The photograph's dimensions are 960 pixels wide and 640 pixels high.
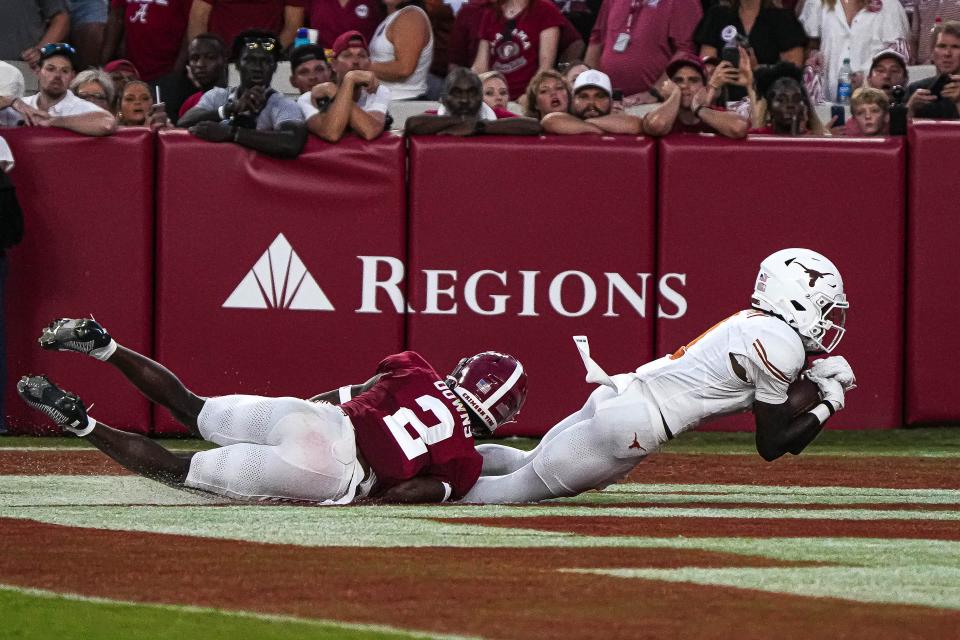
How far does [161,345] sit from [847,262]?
4.10 metres

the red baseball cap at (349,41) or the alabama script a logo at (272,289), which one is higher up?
the red baseball cap at (349,41)

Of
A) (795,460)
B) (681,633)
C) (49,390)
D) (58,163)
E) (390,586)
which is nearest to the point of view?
(681,633)

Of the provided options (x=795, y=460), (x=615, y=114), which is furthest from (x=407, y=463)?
(x=615, y=114)

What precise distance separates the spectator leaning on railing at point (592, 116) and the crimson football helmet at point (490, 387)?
3616mm

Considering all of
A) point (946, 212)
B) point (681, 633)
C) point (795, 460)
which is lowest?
point (795, 460)

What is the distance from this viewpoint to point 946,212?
10117 mm

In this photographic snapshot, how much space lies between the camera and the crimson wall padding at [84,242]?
1009 centimetres

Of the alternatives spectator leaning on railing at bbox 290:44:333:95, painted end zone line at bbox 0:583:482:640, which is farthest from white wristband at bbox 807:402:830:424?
spectator leaning on railing at bbox 290:44:333:95

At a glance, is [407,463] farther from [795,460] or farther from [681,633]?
[795,460]

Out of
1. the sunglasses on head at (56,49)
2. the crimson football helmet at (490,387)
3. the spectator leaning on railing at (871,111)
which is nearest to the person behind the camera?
the crimson football helmet at (490,387)

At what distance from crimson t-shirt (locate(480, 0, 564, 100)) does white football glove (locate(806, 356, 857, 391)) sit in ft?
19.4

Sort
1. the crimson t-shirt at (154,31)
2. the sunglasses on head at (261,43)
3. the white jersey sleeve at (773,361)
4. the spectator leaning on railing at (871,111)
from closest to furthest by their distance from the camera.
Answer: the white jersey sleeve at (773,361)
the sunglasses on head at (261,43)
the spectator leaning on railing at (871,111)
the crimson t-shirt at (154,31)

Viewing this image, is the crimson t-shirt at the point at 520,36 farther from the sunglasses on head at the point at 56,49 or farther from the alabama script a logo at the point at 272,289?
the sunglasses on head at the point at 56,49

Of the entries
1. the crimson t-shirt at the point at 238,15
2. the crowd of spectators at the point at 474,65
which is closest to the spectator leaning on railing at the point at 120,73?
the crowd of spectators at the point at 474,65
